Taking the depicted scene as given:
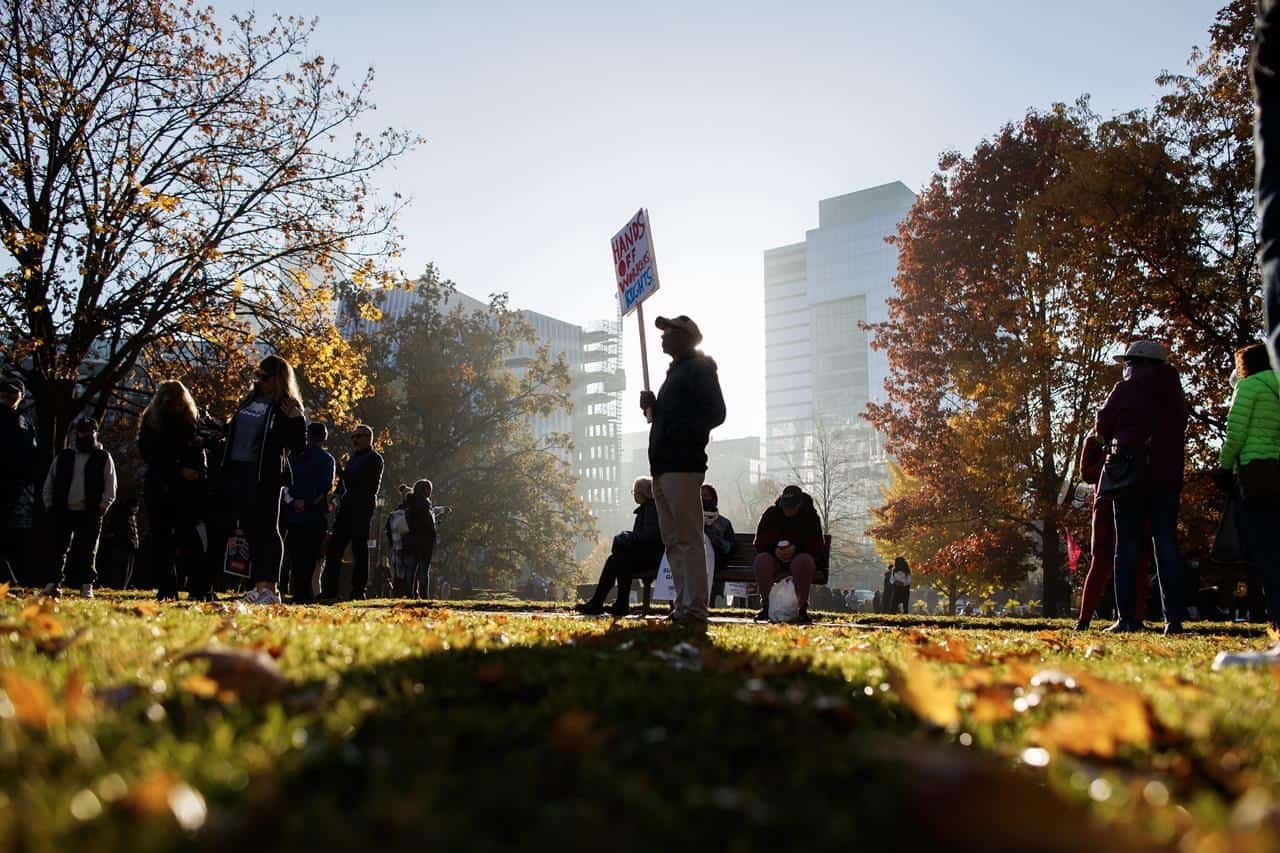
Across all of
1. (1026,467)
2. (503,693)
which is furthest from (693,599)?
(1026,467)

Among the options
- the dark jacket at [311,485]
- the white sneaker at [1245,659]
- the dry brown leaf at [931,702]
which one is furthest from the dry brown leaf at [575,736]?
the dark jacket at [311,485]

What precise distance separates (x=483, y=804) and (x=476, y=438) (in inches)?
1553

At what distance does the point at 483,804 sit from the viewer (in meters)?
1.43

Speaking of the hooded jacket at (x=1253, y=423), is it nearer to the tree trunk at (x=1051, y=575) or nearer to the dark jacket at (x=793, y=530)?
the dark jacket at (x=793, y=530)

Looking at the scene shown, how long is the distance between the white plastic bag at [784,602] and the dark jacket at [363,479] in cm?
501

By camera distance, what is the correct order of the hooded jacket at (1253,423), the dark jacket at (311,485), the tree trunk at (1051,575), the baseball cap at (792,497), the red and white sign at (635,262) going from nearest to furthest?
the hooded jacket at (1253,423) < the red and white sign at (635,262) < the baseball cap at (792,497) < the dark jacket at (311,485) < the tree trunk at (1051,575)

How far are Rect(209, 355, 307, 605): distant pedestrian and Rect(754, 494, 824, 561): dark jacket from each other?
4975 millimetres

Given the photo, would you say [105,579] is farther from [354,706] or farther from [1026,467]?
[354,706]

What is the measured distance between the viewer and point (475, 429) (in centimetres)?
3916

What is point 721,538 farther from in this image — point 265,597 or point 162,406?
point 162,406

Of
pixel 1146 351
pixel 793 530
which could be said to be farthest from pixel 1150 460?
pixel 793 530

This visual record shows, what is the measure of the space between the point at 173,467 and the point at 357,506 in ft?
13.0

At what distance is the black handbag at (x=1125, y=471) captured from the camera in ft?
24.1

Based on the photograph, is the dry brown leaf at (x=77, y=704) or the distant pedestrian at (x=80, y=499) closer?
the dry brown leaf at (x=77, y=704)
